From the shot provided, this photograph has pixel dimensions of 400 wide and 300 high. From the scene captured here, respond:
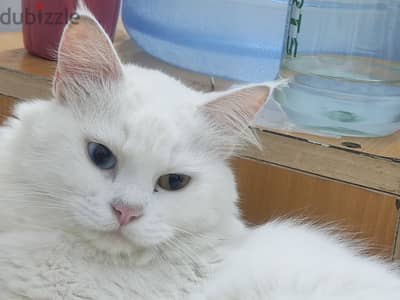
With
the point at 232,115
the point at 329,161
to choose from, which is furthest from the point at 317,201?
the point at 232,115

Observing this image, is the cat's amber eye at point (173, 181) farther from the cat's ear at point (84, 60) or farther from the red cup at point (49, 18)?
the red cup at point (49, 18)

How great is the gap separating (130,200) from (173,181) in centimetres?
8

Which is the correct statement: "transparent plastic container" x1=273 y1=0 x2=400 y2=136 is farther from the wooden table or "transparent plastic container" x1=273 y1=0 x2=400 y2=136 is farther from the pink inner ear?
the pink inner ear

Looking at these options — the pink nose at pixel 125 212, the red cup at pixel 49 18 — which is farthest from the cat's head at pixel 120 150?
the red cup at pixel 49 18

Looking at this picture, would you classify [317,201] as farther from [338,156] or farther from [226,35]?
[226,35]

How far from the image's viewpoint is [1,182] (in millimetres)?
927

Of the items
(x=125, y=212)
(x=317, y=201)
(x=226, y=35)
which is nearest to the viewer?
(x=125, y=212)

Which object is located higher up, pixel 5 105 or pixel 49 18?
pixel 49 18

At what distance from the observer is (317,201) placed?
3.44 ft

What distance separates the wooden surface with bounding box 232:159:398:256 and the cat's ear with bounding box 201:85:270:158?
0.12 metres

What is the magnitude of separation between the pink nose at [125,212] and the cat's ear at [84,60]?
172 mm

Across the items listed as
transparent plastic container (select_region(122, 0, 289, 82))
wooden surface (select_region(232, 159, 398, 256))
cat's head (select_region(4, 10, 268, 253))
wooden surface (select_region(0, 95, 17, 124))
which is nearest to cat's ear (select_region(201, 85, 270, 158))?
cat's head (select_region(4, 10, 268, 253))

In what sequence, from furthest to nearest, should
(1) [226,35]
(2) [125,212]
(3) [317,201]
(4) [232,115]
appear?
1. (1) [226,35]
2. (3) [317,201]
3. (4) [232,115]
4. (2) [125,212]

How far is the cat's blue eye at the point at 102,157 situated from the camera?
85 centimetres
